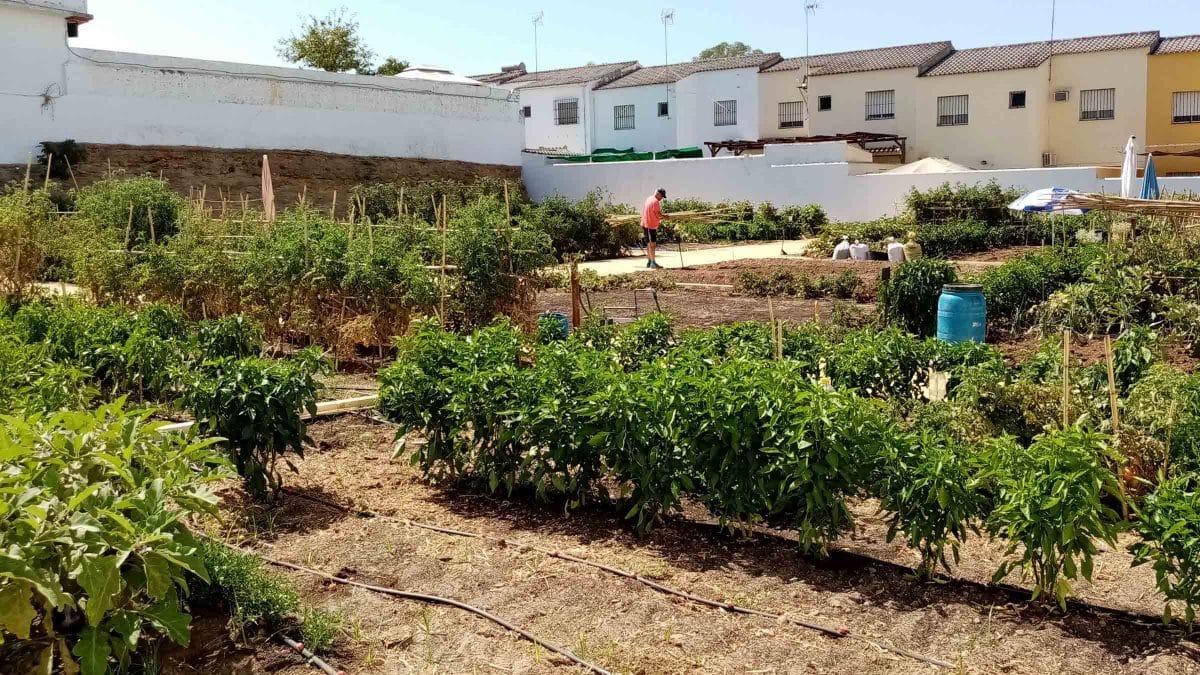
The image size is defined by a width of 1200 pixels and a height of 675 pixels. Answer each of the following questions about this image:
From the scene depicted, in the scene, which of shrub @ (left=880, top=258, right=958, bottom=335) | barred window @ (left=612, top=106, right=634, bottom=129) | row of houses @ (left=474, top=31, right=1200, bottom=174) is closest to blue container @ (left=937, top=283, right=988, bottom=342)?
shrub @ (left=880, top=258, right=958, bottom=335)

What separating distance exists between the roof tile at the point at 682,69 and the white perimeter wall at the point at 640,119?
253 millimetres

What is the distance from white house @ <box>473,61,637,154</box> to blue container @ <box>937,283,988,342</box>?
3815 cm

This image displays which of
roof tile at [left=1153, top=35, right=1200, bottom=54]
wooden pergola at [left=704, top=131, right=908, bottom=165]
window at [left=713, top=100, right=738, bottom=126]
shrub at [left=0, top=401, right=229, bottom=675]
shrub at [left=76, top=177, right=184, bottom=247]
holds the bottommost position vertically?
shrub at [left=0, top=401, right=229, bottom=675]

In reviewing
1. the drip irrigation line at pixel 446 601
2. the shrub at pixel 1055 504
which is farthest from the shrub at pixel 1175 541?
the drip irrigation line at pixel 446 601

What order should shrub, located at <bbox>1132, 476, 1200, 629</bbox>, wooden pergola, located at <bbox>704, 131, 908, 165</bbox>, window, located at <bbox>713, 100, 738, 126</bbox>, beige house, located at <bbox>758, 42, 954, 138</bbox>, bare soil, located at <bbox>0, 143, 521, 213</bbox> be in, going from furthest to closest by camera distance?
window, located at <bbox>713, 100, 738, 126</bbox> < beige house, located at <bbox>758, 42, 954, 138</bbox> < wooden pergola, located at <bbox>704, 131, 908, 165</bbox> < bare soil, located at <bbox>0, 143, 521, 213</bbox> < shrub, located at <bbox>1132, 476, 1200, 629</bbox>

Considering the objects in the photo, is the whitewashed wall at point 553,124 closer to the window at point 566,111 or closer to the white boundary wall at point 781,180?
the window at point 566,111

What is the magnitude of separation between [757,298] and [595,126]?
33.2 m

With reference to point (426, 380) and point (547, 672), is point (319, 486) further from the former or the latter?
point (547, 672)

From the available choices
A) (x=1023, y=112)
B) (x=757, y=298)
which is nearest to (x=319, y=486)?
(x=757, y=298)

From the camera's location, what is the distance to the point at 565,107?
1913 inches

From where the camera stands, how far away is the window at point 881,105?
40.9 meters

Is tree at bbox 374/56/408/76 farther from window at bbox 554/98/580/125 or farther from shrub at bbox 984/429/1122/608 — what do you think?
shrub at bbox 984/429/1122/608

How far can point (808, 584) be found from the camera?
523 cm

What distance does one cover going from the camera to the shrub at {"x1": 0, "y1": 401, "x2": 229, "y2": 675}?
3.42 meters
